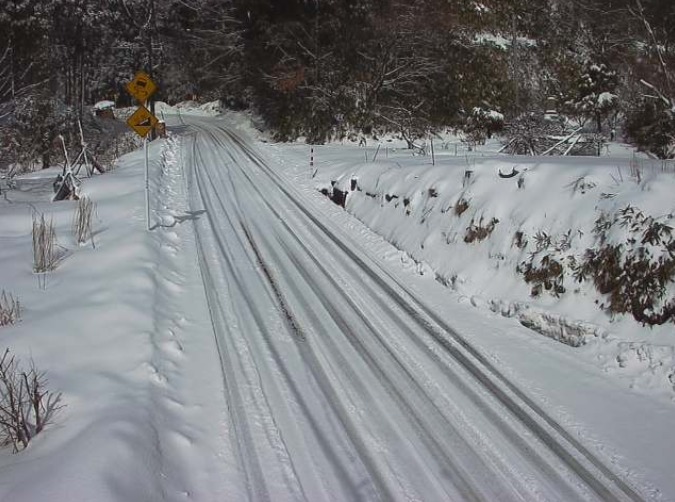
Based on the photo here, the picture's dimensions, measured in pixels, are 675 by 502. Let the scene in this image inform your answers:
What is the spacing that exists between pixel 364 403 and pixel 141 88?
29.5 feet

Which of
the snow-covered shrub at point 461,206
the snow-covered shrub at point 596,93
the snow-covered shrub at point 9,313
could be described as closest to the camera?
the snow-covered shrub at point 9,313

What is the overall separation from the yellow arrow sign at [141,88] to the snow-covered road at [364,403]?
4180 mm

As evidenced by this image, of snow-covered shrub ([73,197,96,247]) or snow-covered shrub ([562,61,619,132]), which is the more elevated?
snow-covered shrub ([562,61,619,132])

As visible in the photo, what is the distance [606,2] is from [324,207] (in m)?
30.6

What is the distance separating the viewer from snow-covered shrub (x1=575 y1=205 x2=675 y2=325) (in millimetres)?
5898

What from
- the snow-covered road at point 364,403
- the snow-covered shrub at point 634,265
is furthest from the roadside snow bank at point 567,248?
the snow-covered road at point 364,403

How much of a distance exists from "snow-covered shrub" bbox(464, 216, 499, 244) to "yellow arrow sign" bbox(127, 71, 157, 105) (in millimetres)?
7119

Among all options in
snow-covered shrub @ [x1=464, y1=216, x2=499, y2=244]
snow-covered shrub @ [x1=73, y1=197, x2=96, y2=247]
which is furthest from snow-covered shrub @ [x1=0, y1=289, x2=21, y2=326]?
snow-covered shrub @ [x1=464, y1=216, x2=499, y2=244]

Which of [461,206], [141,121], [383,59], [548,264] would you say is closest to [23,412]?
[548,264]

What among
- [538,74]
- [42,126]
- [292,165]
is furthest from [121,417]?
[538,74]

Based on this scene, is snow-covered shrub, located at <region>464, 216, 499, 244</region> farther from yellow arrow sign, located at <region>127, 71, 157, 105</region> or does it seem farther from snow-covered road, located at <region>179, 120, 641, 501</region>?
yellow arrow sign, located at <region>127, 71, 157, 105</region>

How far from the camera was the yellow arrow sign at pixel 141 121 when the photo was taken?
11109mm

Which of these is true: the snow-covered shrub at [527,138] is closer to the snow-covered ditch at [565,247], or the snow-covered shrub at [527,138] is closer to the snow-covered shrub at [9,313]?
the snow-covered ditch at [565,247]

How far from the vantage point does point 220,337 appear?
6570 millimetres
